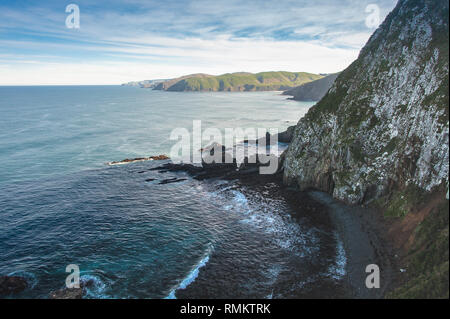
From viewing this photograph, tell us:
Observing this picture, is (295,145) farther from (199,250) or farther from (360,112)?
(199,250)

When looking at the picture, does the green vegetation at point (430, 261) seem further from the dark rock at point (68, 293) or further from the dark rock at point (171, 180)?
the dark rock at point (171, 180)

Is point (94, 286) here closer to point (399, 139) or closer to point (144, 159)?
point (399, 139)

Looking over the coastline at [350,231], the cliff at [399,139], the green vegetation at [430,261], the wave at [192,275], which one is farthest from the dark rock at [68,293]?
the cliff at [399,139]

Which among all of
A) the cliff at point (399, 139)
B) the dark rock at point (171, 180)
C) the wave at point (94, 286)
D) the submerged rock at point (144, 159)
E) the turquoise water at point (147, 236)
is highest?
the cliff at point (399, 139)

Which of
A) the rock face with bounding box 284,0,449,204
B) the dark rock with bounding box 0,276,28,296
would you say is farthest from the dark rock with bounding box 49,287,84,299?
the rock face with bounding box 284,0,449,204
